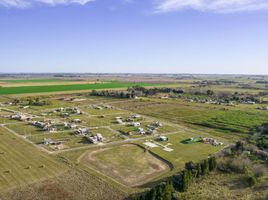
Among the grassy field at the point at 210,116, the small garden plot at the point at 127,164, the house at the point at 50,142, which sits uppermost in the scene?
the house at the point at 50,142

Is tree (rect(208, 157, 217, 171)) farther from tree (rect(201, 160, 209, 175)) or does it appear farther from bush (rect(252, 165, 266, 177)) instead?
bush (rect(252, 165, 266, 177))

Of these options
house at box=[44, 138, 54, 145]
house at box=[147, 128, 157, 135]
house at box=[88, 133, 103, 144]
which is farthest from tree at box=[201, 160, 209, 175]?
house at box=[44, 138, 54, 145]

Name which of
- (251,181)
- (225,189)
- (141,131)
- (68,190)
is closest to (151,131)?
(141,131)

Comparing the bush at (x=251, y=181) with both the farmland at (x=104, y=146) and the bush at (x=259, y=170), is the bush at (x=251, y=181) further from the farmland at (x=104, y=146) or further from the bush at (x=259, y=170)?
the farmland at (x=104, y=146)

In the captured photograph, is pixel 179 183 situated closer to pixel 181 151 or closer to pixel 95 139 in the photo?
pixel 181 151

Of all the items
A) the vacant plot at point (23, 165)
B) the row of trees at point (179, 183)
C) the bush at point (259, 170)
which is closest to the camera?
the row of trees at point (179, 183)

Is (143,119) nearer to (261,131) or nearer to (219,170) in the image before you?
(261,131)

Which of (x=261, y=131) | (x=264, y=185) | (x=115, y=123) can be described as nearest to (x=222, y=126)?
(x=261, y=131)

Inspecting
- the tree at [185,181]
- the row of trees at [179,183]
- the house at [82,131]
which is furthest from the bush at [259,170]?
the house at [82,131]
